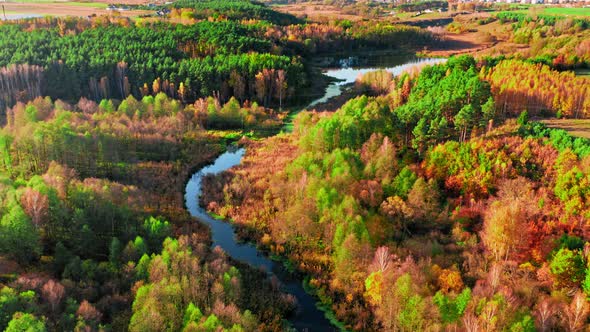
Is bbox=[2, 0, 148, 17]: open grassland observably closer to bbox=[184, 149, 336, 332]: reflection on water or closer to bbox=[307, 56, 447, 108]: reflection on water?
bbox=[307, 56, 447, 108]: reflection on water

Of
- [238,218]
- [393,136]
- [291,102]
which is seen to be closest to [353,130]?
[393,136]

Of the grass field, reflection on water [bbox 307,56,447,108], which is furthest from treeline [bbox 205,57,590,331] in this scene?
reflection on water [bbox 307,56,447,108]

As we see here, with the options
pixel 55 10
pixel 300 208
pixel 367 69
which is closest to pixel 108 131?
pixel 300 208

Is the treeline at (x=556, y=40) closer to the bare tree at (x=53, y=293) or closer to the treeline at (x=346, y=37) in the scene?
the treeline at (x=346, y=37)

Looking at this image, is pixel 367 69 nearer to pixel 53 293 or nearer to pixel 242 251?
pixel 242 251

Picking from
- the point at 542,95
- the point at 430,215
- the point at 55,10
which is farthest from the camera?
the point at 55,10

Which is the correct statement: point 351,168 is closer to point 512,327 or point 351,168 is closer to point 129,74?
point 512,327

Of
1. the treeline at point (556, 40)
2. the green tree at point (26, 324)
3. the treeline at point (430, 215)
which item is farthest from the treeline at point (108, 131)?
the treeline at point (556, 40)
